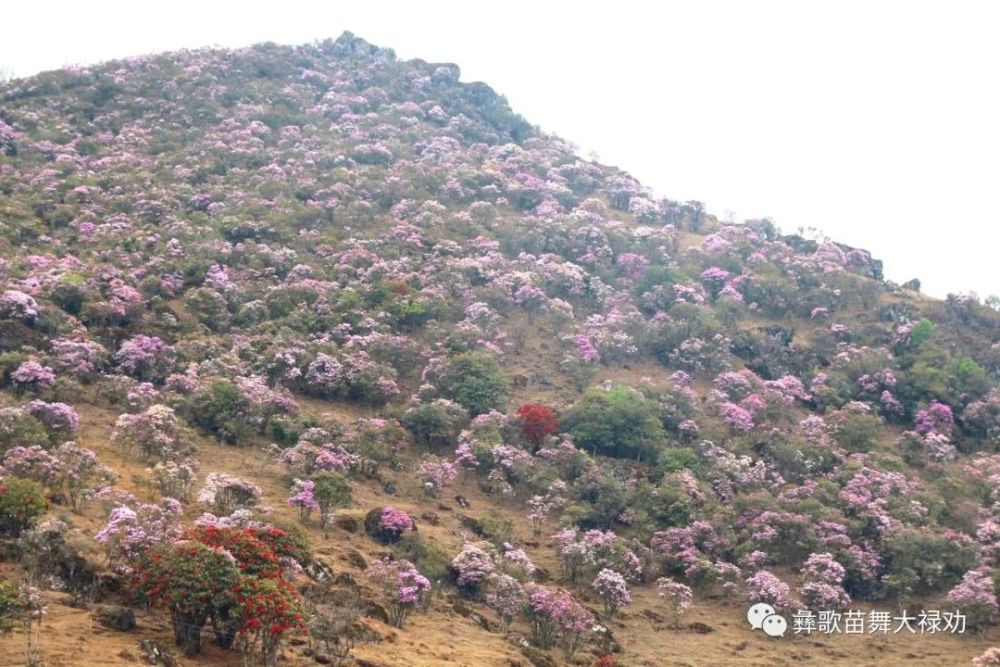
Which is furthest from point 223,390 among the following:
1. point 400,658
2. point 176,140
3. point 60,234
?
point 176,140

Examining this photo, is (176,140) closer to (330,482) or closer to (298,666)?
(330,482)

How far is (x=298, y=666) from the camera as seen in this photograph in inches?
1014

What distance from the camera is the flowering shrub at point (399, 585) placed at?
31781 millimetres

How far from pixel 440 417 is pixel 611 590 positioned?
53.0ft

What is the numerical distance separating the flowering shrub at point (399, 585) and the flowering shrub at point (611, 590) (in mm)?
8932

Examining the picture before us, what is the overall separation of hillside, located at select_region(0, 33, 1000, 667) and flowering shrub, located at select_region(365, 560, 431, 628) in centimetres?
13

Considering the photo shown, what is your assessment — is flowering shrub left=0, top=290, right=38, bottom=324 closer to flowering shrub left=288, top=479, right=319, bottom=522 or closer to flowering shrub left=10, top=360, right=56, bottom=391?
flowering shrub left=10, top=360, right=56, bottom=391

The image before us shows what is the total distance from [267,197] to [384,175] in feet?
42.2

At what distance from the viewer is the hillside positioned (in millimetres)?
29672

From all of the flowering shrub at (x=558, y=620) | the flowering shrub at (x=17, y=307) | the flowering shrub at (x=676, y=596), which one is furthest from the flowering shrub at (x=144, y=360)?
the flowering shrub at (x=676, y=596)

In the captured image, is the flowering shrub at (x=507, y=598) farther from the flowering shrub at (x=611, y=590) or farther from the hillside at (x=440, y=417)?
the flowering shrub at (x=611, y=590)

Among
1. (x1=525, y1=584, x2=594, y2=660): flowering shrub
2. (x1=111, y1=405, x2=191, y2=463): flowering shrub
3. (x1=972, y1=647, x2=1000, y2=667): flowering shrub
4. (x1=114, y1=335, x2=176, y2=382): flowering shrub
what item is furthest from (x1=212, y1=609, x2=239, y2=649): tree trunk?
(x1=972, y1=647, x2=1000, y2=667): flowering shrub

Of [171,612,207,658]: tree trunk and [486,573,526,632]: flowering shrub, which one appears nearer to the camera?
[171,612,207,658]: tree trunk

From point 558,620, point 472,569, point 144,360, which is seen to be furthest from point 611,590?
point 144,360
